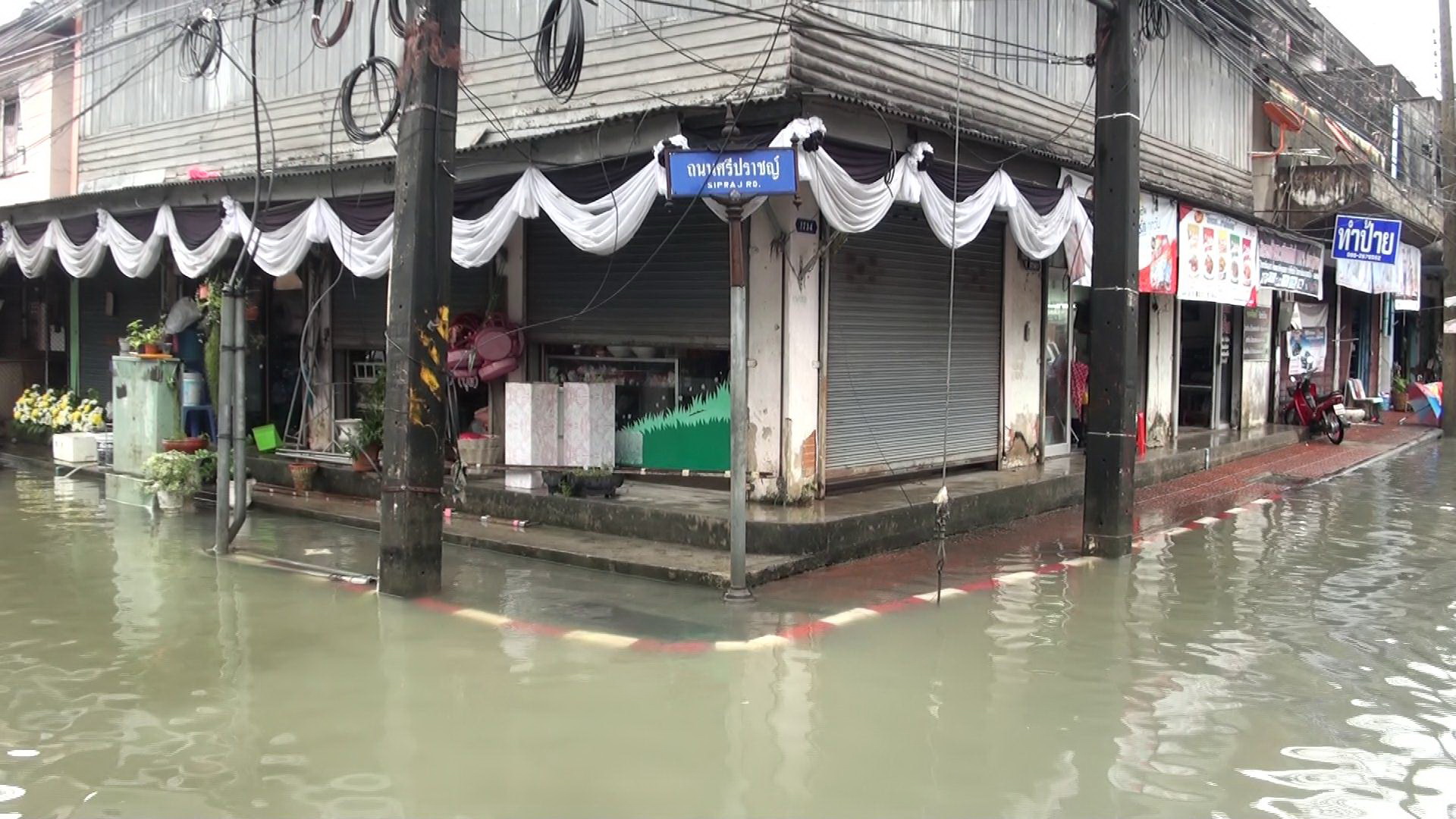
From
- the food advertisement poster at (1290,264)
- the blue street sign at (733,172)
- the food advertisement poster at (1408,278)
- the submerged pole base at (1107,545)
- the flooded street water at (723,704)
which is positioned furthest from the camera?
the food advertisement poster at (1408,278)

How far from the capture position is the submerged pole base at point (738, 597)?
7.27 meters

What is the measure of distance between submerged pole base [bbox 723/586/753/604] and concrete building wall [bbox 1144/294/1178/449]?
10.1 m

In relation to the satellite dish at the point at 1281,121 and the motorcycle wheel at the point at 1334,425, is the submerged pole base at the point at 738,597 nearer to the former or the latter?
the motorcycle wheel at the point at 1334,425

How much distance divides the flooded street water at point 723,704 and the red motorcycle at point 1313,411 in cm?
1118

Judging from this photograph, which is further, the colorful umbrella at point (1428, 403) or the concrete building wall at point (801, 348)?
the colorful umbrella at point (1428, 403)

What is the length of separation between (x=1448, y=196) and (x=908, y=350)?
1556 cm

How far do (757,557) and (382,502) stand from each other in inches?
111

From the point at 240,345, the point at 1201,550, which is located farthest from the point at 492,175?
the point at 1201,550

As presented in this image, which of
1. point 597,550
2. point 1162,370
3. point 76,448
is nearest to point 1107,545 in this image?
point 597,550

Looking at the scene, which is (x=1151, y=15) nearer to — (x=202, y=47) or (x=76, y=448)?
(x=202, y=47)

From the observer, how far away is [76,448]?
12844mm

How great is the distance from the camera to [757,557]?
8203 mm

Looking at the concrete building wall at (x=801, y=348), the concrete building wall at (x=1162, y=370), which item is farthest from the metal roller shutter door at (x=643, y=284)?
the concrete building wall at (x=1162, y=370)

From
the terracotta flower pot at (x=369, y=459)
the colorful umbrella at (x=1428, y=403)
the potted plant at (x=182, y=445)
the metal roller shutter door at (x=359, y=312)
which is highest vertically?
the metal roller shutter door at (x=359, y=312)
